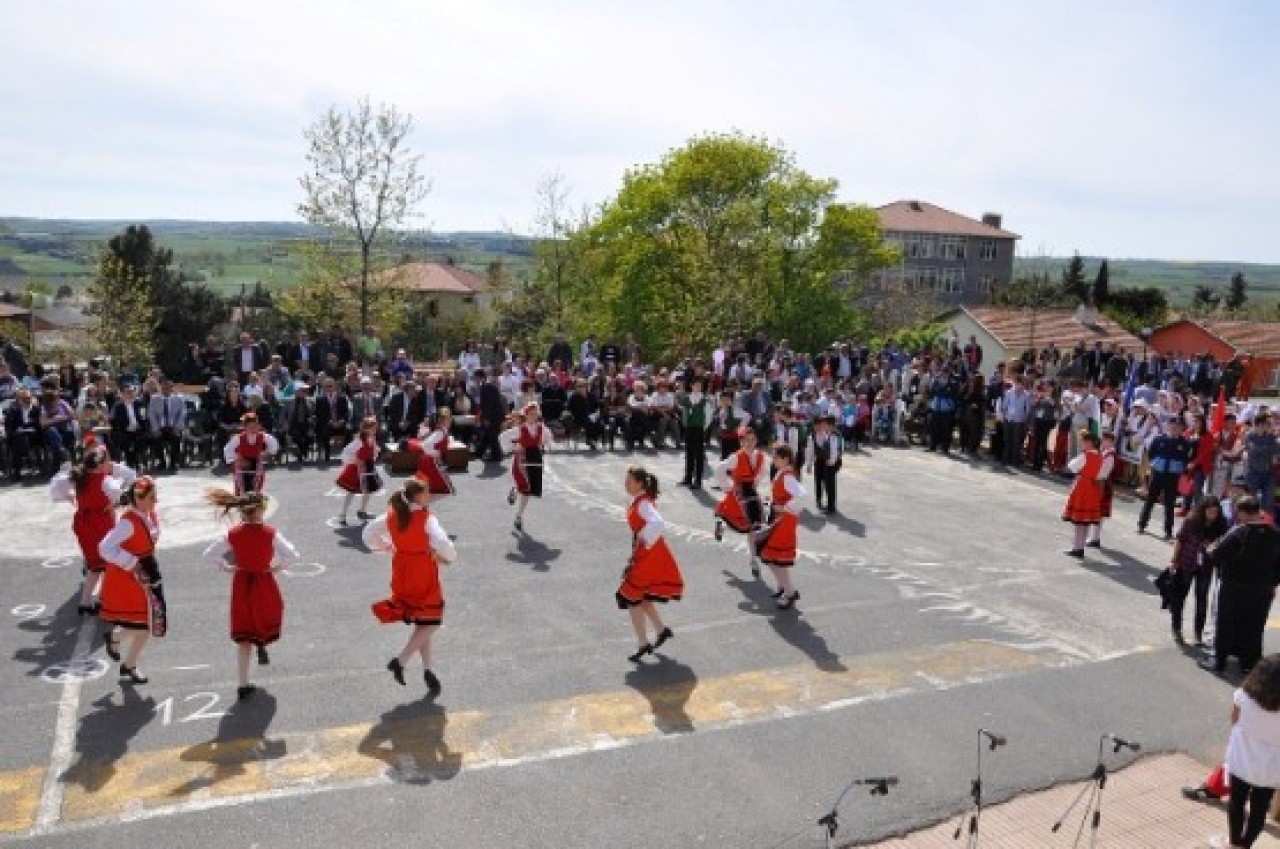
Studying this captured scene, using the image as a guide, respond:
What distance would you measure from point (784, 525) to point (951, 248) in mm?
85294

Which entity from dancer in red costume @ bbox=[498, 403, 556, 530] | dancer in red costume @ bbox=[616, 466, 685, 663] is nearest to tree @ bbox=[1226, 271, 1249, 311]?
dancer in red costume @ bbox=[498, 403, 556, 530]

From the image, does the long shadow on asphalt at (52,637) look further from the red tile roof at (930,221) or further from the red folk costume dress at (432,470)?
the red tile roof at (930,221)

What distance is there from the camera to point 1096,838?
707 cm

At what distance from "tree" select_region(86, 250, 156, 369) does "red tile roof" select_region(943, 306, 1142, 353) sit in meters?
40.0

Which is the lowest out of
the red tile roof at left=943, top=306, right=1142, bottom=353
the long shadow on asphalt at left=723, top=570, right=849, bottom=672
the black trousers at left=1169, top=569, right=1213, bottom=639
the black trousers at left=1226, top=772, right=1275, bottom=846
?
the long shadow on asphalt at left=723, top=570, right=849, bottom=672

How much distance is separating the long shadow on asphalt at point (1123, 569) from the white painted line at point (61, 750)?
1172 cm

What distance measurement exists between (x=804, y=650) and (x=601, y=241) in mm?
37442

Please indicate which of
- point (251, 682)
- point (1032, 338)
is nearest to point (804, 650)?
point (251, 682)

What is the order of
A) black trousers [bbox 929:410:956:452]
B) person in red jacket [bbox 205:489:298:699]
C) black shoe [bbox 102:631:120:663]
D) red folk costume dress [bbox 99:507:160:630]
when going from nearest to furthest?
person in red jacket [bbox 205:489:298:699] → red folk costume dress [bbox 99:507:160:630] → black shoe [bbox 102:631:120:663] → black trousers [bbox 929:410:956:452]

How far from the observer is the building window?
90.6 metres

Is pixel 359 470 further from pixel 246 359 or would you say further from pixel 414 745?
pixel 246 359

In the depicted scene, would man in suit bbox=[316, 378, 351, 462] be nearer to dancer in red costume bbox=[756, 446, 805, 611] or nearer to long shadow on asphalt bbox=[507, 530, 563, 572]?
long shadow on asphalt bbox=[507, 530, 563, 572]

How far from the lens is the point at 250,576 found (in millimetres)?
8883

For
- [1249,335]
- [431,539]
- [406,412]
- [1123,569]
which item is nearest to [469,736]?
[431,539]
